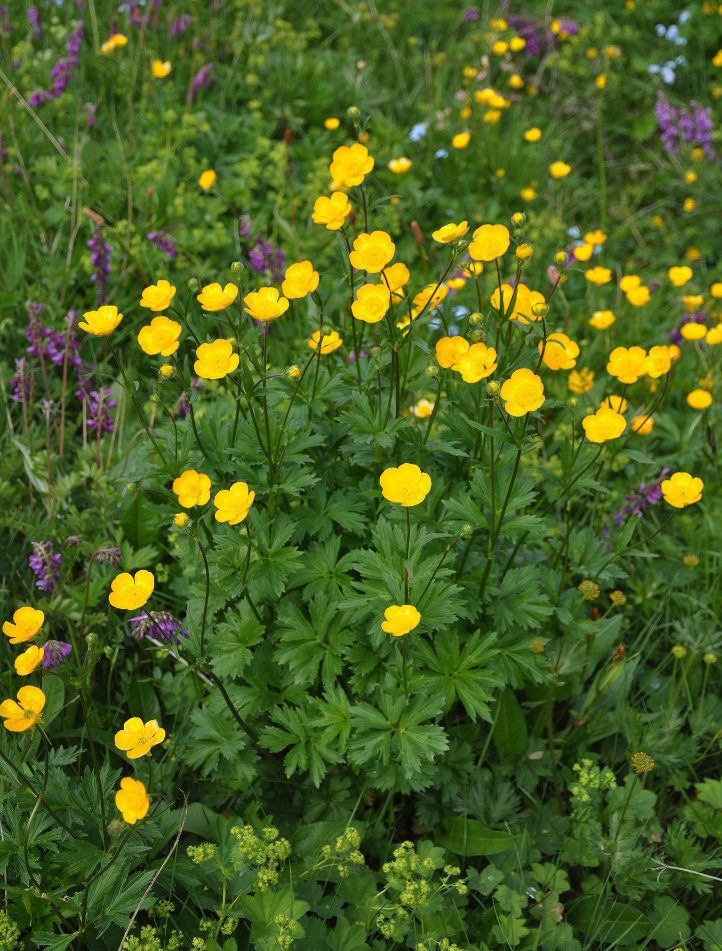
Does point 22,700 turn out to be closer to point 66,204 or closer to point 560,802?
point 560,802

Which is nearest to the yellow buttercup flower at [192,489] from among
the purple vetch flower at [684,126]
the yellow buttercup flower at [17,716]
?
the yellow buttercup flower at [17,716]

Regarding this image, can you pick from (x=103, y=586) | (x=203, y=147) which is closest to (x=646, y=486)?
(x=103, y=586)

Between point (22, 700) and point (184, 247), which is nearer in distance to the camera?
point (22, 700)

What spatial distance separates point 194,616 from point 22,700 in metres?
0.47

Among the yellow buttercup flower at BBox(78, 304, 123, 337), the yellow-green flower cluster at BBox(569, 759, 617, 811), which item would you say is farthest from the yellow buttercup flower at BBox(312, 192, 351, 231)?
the yellow-green flower cluster at BBox(569, 759, 617, 811)

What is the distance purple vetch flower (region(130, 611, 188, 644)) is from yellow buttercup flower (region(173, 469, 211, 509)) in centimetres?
31

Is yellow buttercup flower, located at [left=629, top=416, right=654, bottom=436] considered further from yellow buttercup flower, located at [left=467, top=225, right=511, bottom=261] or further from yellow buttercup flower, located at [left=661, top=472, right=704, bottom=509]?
yellow buttercup flower, located at [left=467, top=225, right=511, bottom=261]

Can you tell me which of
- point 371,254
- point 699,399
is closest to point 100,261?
point 371,254

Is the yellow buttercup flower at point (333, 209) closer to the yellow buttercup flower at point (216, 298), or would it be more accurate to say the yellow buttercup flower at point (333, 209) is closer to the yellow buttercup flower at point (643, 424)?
the yellow buttercup flower at point (216, 298)

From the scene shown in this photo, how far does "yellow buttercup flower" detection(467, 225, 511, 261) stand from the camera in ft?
5.64

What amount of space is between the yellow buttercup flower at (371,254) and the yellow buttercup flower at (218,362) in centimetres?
34

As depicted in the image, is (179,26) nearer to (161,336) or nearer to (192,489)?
(161,336)

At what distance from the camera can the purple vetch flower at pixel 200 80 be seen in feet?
12.2

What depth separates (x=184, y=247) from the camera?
325cm
